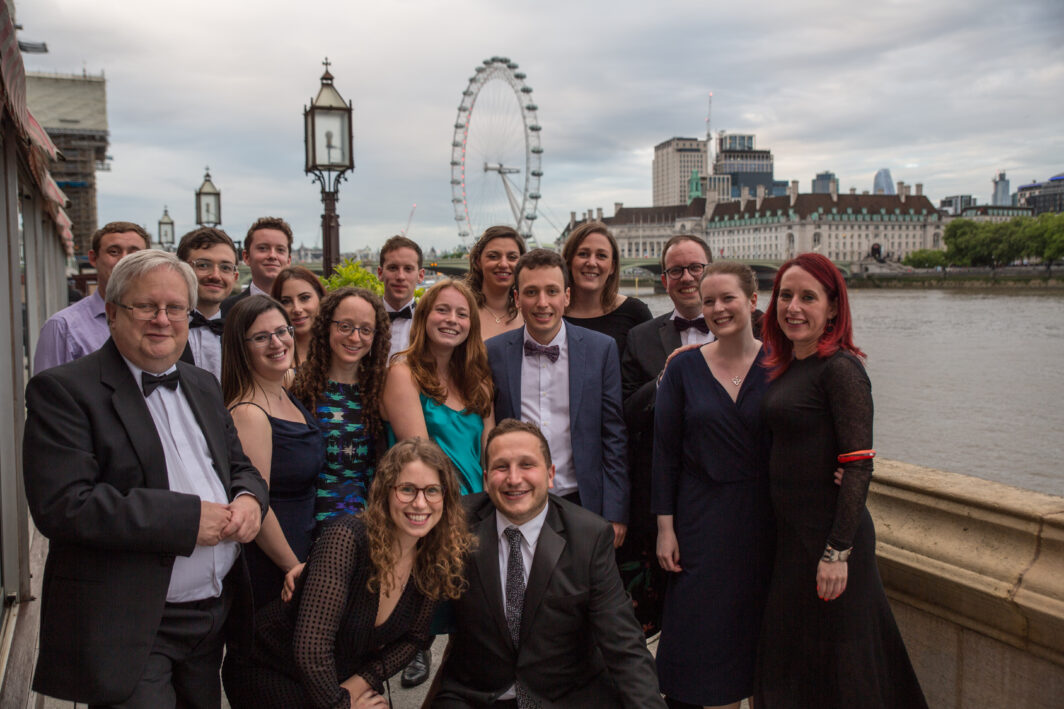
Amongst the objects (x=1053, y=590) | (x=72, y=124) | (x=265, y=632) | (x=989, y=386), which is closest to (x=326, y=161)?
(x=265, y=632)

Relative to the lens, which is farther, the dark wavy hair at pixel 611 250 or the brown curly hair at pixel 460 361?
the dark wavy hair at pixel 611 250

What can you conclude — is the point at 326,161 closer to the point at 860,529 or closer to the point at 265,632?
the point at 265,632

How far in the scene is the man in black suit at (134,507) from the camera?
163 cm

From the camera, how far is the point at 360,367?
2.70 meters

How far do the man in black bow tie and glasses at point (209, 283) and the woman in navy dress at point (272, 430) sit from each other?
66 centimetres

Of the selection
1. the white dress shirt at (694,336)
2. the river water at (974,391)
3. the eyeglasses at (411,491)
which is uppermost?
the white dress shirt at (694,336)

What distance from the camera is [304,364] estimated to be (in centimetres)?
266

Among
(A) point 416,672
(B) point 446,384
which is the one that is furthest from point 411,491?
(A) point 416,672

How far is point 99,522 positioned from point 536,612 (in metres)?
1.14

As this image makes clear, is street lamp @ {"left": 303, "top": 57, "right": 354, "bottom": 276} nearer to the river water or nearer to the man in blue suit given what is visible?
the man in blue suit

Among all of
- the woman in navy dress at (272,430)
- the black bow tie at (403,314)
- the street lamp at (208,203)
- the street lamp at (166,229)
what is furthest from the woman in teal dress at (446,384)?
the street lamp at (166,229)

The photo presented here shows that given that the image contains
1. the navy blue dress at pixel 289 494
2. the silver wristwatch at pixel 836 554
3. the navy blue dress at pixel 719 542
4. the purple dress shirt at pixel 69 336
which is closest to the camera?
the silver wristwatch at pixel 836 554

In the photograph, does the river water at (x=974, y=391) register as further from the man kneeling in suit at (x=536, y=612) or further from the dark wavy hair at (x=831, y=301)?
the man kneeling in suit at (x=536, y=612)

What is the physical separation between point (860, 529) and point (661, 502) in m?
0.61
